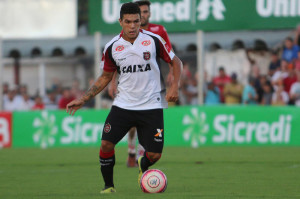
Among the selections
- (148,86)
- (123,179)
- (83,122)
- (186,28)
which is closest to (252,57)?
(186,28)

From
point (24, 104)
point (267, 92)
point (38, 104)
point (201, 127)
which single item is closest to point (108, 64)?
point (201, 127)

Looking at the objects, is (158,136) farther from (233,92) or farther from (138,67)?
(233,92)

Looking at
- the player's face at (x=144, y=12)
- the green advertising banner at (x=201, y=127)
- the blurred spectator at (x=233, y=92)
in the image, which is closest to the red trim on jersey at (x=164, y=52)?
the player's face at (x=144, y=12)

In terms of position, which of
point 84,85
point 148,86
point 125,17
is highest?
point 125,17

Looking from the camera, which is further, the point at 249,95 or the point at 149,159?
the point at 249,95

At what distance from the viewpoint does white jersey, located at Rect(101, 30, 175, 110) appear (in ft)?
27.0

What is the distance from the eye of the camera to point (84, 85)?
2972cm

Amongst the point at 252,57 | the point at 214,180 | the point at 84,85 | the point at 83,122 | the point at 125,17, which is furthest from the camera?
the point at 84,85

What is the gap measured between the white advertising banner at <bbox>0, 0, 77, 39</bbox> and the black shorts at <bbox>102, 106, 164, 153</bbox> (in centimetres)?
1529

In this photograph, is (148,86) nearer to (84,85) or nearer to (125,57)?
(125,57)

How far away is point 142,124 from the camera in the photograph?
27.6 feet

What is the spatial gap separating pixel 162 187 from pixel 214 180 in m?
1.81

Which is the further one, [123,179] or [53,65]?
[53,65]

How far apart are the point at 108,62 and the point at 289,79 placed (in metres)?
11.1
